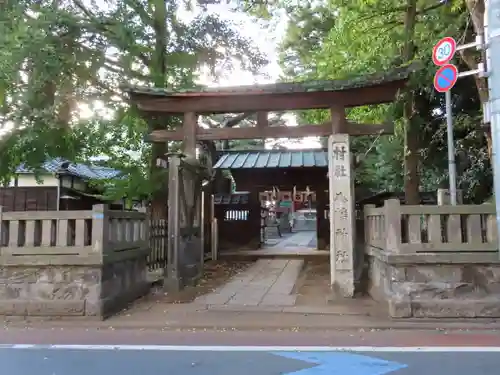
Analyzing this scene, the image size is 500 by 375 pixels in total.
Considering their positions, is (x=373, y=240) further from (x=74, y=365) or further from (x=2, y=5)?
(x=2, y=5)

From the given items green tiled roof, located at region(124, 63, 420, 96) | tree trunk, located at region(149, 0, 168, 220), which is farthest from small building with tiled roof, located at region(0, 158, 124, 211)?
green tiled roof, located at region(124, 63, 420, 96)

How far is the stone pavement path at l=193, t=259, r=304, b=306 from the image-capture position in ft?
29.7

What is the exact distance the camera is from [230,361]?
5.45m

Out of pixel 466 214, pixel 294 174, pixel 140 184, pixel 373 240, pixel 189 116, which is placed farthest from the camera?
pixel 294 174

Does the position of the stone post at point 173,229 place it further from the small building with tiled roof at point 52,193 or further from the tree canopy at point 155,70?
the small building with tiled roof at point 52,193

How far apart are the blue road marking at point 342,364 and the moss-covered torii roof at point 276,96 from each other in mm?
5966

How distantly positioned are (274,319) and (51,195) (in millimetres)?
16555

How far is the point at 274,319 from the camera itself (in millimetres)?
7551

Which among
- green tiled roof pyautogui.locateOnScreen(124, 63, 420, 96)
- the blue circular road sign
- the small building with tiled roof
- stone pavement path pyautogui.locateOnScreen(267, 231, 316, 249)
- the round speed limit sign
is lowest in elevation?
stone pavement path pyautogui.locateOnScreen(267, 231, 316, 249)

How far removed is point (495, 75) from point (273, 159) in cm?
1362

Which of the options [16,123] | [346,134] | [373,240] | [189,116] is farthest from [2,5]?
[373,240]

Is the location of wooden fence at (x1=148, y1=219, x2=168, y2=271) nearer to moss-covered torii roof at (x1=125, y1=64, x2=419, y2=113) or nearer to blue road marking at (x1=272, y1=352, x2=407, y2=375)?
moss-covered torii roof at (x1=125, y1=64, x2=419, y2=113)

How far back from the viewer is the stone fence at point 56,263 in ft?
25.1

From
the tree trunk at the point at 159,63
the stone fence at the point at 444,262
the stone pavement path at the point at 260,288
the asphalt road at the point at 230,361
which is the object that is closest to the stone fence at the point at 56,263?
the asphalt road at the point at 230,361
